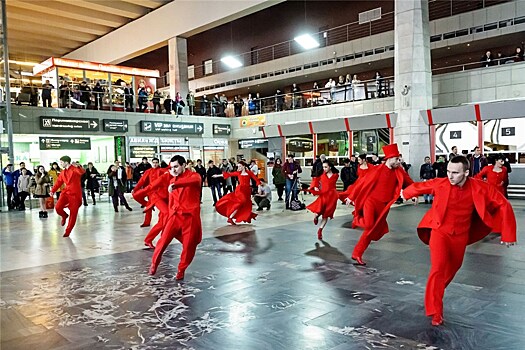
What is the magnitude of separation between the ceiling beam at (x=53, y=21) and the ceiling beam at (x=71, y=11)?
0.77 meters

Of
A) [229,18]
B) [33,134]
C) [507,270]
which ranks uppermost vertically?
[229,18]

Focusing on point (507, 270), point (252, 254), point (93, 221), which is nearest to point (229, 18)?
point (93, 221)

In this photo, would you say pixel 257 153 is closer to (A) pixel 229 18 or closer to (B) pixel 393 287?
(A) pixel 229 18

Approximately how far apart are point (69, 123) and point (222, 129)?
33.7ft

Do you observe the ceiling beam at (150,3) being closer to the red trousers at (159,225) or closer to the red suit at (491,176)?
the red trousers at (159,225)

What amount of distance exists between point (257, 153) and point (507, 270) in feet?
81.0

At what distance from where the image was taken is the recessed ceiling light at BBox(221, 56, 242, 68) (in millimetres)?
36356

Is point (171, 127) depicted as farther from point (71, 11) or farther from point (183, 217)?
point (183, 217)

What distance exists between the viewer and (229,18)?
2605 cm

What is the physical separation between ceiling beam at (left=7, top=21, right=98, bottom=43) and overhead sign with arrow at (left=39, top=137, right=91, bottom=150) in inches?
437

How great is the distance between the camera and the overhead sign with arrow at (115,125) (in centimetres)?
2498

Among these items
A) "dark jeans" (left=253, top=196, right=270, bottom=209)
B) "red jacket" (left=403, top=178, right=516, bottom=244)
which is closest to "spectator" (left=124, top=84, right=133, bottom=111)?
"dark jeans" (left=253, top=196, right=270, bottom=209)

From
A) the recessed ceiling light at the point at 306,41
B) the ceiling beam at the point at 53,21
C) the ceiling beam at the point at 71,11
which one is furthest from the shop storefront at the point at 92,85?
the recessed ceiling light at the point at 306,41

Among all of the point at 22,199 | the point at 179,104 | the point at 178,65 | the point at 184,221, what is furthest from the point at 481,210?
the point at 178,65
